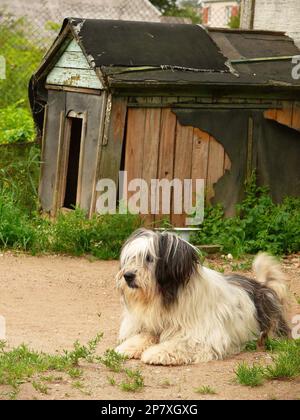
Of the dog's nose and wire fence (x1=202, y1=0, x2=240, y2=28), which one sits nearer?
the dog's nose

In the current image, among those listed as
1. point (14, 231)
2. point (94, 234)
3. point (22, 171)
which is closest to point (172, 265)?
point (94, 234)

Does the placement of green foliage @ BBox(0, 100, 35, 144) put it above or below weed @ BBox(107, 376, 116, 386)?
above

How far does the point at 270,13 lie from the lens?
13.1 meters

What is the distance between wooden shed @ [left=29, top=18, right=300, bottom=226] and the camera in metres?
10.7

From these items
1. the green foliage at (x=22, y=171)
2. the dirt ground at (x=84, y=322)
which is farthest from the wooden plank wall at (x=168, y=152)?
the green foliage at (x=22, y=171)

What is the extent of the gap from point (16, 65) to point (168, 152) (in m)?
6.86

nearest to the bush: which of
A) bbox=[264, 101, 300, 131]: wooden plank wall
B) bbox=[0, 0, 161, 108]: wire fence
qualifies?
bbox=[264, 101, 300, 131]: wooden plank wall

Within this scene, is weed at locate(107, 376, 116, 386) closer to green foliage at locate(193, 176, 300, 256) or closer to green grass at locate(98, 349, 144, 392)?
green grass at locate(98, 349, 144, 392)

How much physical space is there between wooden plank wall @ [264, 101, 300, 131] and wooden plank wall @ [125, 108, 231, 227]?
2.55 ft

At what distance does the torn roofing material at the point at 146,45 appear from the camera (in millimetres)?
10695

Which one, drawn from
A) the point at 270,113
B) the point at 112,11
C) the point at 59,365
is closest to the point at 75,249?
the point at 270,113

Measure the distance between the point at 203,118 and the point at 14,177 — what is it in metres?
2.63

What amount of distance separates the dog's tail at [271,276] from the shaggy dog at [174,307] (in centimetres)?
68

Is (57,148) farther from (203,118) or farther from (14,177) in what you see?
(203,118)
